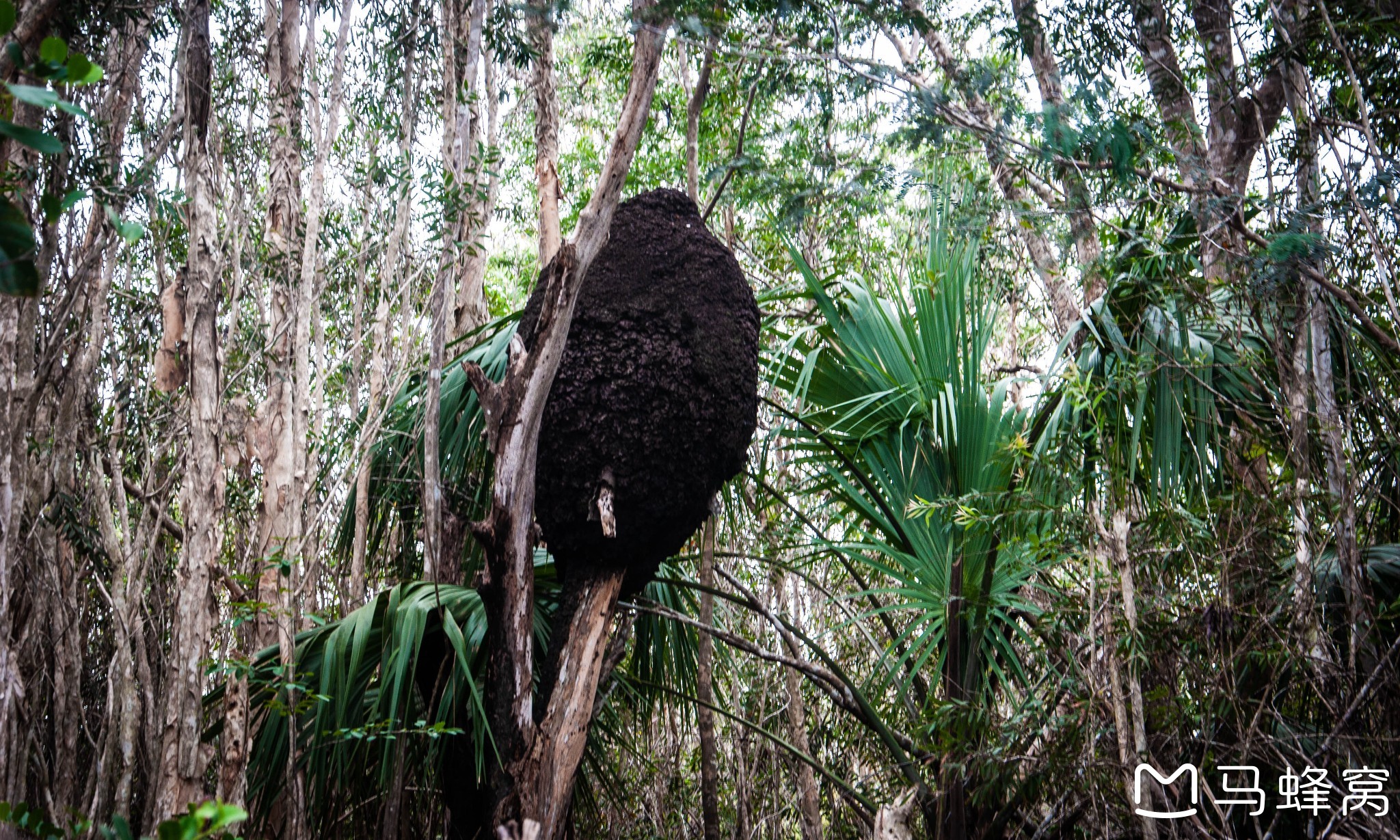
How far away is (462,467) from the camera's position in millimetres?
3916

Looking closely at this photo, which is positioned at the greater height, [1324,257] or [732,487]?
[1324,257]

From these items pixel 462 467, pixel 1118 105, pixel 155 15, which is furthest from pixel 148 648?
pixel 1118 105

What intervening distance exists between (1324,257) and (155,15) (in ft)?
15.3

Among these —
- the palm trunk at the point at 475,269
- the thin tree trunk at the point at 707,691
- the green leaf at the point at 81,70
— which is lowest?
the thin tree trunk at the point at 707,691

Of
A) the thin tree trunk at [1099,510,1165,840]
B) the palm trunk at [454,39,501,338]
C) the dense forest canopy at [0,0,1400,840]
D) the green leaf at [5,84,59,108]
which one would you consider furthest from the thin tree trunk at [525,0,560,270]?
the green leaf at [5,84,59,108]

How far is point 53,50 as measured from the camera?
3.49 feet

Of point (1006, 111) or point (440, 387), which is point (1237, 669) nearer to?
point (1006, 111)

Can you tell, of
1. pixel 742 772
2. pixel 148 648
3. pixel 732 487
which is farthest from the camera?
pixel 742 772

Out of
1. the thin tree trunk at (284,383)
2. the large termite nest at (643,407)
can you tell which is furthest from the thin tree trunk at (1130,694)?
the thin tree trunk at (284,383)

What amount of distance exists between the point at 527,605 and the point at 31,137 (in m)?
2.27

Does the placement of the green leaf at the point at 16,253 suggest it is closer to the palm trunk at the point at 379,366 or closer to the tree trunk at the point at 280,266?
the palm trunk at the point at 379,366

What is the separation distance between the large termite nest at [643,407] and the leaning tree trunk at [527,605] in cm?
16

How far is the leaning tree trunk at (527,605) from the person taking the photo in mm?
2969

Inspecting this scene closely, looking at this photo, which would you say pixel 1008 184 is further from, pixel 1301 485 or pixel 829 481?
pixel 1301 485
